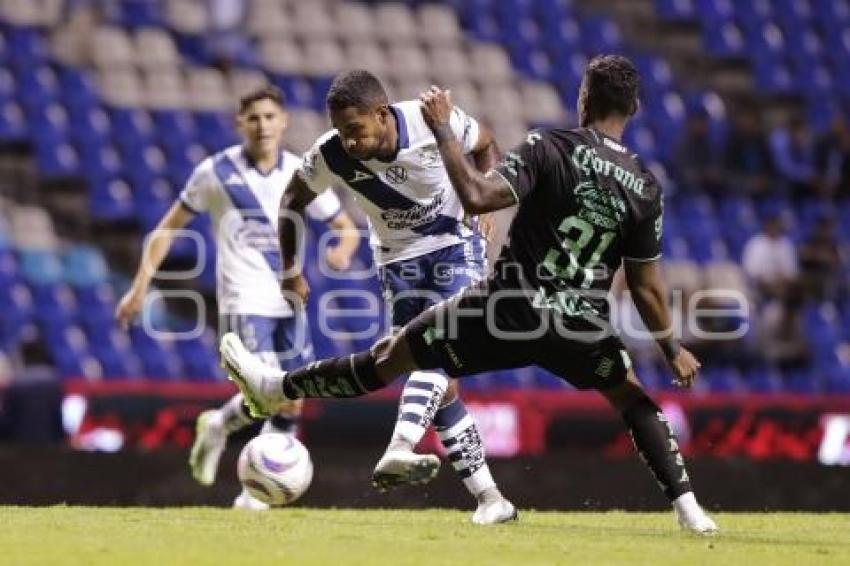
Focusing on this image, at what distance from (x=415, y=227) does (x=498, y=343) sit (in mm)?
1205

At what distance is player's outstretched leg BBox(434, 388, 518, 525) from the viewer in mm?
8727

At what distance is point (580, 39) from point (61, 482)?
38.2 ft

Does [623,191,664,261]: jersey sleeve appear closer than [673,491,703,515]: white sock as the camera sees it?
Yes

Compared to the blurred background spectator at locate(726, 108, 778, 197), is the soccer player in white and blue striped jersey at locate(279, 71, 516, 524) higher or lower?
higher

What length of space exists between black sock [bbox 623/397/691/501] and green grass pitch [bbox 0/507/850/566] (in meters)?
Result: 0.25

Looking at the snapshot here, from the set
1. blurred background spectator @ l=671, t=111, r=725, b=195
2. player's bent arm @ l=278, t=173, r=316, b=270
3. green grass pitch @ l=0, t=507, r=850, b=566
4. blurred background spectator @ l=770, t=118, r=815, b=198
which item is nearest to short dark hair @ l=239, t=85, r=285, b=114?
player's bent arm @ l=278, t=173, r=316, b=270

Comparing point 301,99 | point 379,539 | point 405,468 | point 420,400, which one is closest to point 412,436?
point 420,400

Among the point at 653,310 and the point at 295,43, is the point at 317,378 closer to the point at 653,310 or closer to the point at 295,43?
the point at 653,310

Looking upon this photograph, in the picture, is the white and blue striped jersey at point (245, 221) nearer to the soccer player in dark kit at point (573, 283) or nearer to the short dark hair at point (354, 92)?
the short dark hair at point (354, 92)

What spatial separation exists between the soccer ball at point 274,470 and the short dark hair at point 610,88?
237 centimetres

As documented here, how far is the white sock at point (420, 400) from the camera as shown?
26.9 ft

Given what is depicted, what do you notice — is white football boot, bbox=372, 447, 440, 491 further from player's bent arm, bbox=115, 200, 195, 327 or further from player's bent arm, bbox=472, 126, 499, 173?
player's bent arm, bbox=115, 200, 195, 327

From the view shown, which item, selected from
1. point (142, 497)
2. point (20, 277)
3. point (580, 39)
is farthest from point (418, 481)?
point (580, 39)

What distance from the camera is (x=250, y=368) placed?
845 cm
